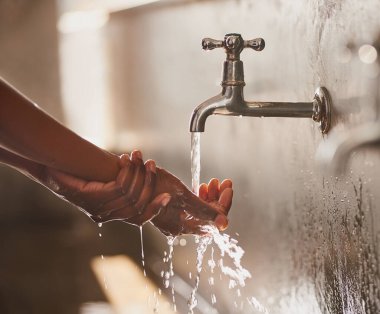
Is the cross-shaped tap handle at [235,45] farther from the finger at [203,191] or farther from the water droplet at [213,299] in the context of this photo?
the water droplet at [213,299]

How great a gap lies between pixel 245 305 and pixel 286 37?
2.32ft

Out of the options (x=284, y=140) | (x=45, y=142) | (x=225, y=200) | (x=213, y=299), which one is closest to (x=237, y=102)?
(x=225, y=200)

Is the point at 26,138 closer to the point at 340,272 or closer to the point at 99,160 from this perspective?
the point at 99,160

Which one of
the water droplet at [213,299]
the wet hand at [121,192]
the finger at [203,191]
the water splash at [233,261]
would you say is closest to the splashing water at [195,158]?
the finger at [203,191]

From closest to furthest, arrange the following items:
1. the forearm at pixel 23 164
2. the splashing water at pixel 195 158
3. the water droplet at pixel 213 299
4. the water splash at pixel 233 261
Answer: the forearm at pixel 23 164
the splashing water at pixel 195 158
the water splash at pixel 233 261
the water droplet at pixel 213 299

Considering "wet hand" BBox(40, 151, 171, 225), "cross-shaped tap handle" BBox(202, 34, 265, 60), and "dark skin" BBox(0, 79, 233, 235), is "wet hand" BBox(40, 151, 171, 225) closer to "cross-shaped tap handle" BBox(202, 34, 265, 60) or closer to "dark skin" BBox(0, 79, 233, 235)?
"dark skin" BBox(0, 79, 233, 235)

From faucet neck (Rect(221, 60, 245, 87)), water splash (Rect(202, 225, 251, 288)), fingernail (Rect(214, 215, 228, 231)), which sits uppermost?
faucet neck (Rect(221, 60, 245, 87))

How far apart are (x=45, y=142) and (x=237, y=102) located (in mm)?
287

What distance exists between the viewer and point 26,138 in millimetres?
904

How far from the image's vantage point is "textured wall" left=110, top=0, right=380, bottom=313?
3.19 feet

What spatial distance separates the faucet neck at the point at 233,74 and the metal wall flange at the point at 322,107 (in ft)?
0.40

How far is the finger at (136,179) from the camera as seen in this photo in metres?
0.94

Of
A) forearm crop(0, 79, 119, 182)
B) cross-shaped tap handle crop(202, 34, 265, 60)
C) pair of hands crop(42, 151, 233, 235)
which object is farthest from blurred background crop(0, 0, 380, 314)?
forearm crop(0, 79, 119, 182)

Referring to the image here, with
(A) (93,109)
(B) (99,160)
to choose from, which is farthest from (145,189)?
(A) (93,109)
